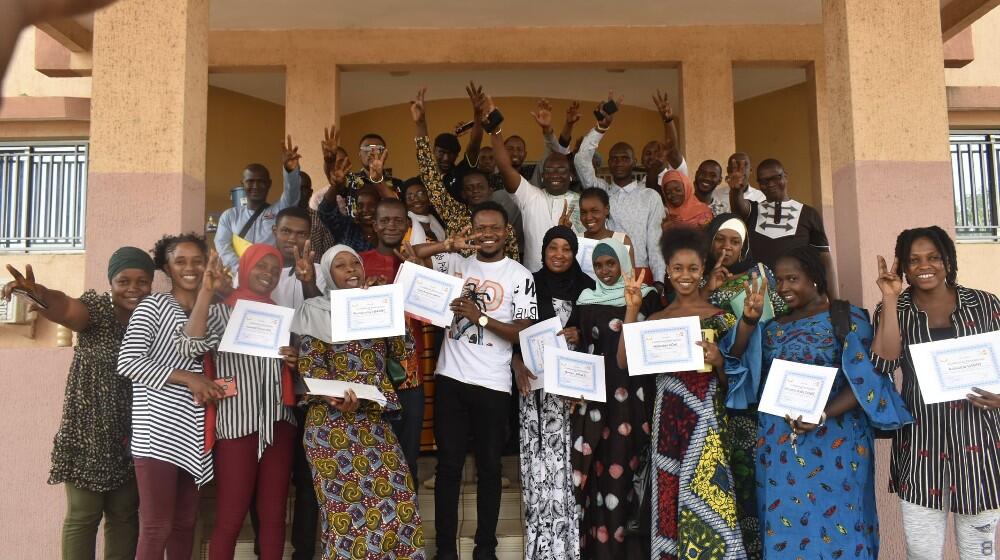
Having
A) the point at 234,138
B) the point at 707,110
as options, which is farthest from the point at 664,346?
the point at 234,138

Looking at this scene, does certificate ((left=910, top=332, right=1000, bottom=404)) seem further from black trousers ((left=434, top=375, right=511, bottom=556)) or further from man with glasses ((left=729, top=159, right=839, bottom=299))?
black trousers ((left=434, top=375, right=511, bottom=556))

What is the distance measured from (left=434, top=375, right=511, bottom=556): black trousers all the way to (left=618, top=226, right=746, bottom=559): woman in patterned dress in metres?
0.81

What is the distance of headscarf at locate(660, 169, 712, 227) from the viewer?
6.06 meters

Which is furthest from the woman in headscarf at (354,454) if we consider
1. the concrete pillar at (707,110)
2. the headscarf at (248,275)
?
the concrete pillar at (707,110)

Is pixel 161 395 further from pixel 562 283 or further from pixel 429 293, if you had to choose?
pixel 562 283

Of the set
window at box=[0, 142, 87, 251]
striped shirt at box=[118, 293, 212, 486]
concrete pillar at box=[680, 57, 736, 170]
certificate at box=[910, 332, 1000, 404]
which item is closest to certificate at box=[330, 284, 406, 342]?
striped shirt at box=[118, 293, 212, 486]

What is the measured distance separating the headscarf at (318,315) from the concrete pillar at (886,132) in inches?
114

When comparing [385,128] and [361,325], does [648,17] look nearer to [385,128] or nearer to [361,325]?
[385,128]

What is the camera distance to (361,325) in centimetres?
442

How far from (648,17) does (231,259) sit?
16.6 ft

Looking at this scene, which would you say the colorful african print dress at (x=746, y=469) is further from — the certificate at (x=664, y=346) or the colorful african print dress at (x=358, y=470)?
the colorful african print dress at (x=358, y=470)

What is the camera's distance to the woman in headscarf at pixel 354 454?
4.30 metres

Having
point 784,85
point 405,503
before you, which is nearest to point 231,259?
point 405,503

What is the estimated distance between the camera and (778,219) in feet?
18.9
